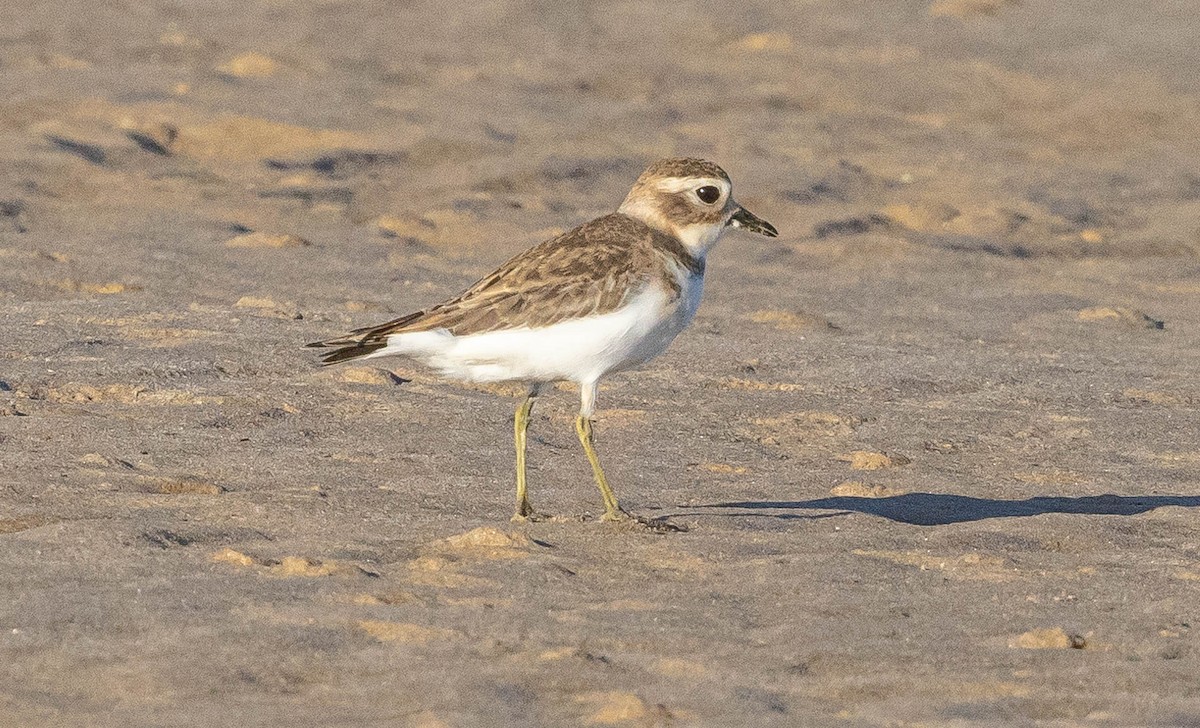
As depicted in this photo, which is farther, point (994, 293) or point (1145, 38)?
point (1145, 38)

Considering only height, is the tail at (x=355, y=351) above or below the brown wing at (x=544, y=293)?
below

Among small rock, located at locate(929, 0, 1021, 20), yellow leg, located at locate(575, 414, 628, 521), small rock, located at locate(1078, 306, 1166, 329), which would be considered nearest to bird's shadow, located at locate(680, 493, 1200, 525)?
yellow leg, located at locate(575, 414, 628, 521)

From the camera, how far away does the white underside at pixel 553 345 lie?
652 centimetres

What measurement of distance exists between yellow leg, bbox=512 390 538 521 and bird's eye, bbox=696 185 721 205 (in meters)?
0.96

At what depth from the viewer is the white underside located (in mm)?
6523

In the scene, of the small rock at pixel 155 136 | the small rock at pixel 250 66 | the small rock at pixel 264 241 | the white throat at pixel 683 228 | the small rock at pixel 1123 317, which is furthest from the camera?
the small rock at pixel 250 66

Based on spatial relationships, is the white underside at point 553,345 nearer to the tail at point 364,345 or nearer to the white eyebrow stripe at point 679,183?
the tail at point 364,345

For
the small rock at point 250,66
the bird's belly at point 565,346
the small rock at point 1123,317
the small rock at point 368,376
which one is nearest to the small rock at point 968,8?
the small rock at point 250,66

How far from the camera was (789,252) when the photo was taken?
12289 mm

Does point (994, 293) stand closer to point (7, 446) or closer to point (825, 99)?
point (825, 99)

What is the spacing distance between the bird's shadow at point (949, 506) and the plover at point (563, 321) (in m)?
0.63

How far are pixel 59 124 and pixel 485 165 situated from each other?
3087 millimetres

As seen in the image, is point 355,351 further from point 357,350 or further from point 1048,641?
point 1048,641

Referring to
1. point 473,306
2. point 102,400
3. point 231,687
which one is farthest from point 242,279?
point 231,687
